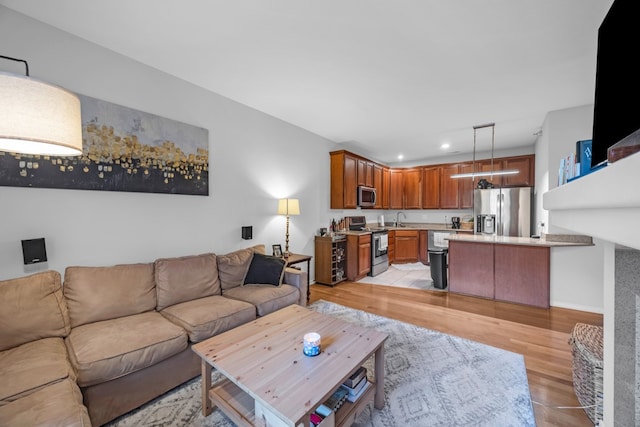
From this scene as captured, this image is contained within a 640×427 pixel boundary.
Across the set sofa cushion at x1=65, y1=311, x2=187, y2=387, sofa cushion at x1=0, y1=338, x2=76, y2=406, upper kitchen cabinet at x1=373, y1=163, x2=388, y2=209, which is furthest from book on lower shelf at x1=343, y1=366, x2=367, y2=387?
upper kitchen cabinet at x1=373, y1=163, x2=388, y2=209

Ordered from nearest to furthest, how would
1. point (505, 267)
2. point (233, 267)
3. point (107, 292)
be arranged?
1. point (107, 292)
2. point (233, 267)
3. point (505, 267)

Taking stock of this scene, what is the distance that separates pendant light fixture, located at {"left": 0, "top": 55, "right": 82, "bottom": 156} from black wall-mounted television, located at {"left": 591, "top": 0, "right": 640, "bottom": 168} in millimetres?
2132

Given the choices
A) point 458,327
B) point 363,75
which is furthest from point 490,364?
point 363,75

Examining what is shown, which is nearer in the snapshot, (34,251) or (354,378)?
(354,378)

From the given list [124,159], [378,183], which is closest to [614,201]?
[124,159]

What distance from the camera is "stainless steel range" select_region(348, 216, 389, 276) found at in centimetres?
527

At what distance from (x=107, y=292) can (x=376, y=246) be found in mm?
4368

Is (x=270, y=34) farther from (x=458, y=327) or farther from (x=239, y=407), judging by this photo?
(x=458, y=327)

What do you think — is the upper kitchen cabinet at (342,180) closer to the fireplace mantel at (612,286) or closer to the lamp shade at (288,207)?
the lamp shade at (288,207)

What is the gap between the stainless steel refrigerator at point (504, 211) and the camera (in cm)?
475

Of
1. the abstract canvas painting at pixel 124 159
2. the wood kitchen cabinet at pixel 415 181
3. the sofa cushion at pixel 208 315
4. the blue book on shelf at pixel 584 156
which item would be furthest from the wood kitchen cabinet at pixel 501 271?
the abstract canvas painting at pixel 124 159

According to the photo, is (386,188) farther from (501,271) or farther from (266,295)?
(266,295)

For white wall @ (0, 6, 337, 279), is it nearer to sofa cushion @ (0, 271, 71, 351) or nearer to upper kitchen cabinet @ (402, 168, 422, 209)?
sofa cushion @ (0, 271, 71, 351)

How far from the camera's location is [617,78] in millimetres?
980
